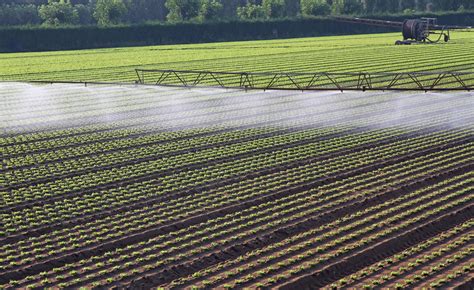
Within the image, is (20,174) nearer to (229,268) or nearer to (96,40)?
(229,268)

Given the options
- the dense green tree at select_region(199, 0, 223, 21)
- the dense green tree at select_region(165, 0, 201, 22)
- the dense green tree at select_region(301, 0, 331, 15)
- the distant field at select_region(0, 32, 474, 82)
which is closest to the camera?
the distant field at select_region(0, 32, 474, 82)

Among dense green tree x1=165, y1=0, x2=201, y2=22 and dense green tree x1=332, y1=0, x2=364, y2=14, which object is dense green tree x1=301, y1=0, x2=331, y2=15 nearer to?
dense green tree x1=332, y1=0, x2=364, y2=14

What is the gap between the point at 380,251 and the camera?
16.5m

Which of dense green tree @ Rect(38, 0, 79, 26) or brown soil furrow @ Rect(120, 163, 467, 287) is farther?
dense green tree @ Rect(38, 0, 79, 26)

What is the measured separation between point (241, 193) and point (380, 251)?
585 cm

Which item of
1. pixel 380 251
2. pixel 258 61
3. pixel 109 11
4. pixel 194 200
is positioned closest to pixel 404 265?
pixel 380 251

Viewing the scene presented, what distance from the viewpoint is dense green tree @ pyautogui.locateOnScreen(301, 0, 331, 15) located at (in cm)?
14162

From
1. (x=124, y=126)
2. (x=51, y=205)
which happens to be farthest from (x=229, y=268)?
(x=124, y=126)

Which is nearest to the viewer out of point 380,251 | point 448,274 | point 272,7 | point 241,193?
point 448,274

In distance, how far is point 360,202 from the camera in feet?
66.1

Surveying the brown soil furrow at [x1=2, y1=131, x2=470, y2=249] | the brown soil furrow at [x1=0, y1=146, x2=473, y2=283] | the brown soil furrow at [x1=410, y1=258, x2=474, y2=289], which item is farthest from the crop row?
the brown soil furrow at [x1=410, y1=258, x2=474, y2=289]

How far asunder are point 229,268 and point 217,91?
3294 centimetres

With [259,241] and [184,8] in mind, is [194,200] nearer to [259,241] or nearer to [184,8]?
[259,241]

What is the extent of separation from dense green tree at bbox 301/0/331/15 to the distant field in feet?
163
